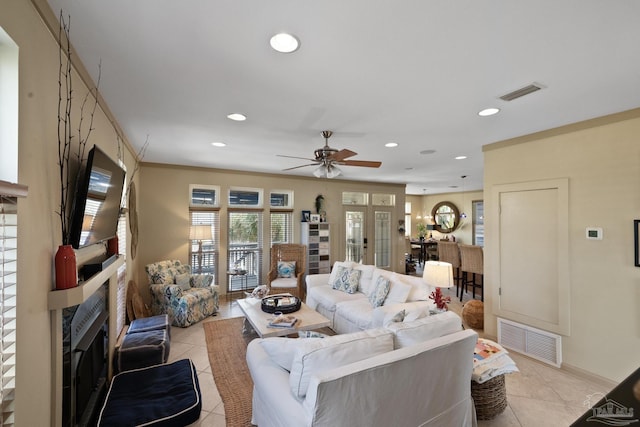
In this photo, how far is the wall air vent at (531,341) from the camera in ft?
9.94

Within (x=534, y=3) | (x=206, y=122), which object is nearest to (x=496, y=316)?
(x=534, y=3)

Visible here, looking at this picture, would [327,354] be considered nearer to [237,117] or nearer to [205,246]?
[237,117]

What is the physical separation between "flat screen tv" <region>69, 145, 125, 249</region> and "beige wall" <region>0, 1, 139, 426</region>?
94mm

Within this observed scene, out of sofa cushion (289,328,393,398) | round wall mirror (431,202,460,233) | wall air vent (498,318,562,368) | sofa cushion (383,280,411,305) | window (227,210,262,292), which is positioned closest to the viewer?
sofa cushion (289,328,393,398)

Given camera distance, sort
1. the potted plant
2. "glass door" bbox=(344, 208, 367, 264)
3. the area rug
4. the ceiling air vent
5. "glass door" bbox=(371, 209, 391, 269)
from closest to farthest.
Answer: the ceiling air vent < the area rug < "glass door" bbox=(344, 208, 367, 264) < "glass door" bbox=(371, 209, 391, 269) < the potted plant

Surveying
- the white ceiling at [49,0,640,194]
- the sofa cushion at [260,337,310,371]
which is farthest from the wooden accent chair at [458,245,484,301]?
the sofa cushion at [260,337,310,371]

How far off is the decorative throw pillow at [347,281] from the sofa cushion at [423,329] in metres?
2.19

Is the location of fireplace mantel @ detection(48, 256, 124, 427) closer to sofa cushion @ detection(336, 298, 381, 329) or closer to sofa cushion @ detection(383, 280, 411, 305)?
sofa cushion @ detection(336, 298, 381, 329)

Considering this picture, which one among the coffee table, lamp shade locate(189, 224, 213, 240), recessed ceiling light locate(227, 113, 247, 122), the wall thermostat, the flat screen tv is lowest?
the coffee table

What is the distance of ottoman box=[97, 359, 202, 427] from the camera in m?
1.95

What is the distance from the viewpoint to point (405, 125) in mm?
2980

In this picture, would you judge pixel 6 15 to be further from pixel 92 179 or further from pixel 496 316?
pixel 496 316

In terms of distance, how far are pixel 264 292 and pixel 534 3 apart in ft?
13.3

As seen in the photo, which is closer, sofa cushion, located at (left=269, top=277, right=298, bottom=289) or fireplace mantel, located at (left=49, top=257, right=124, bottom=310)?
fireplace mantel, located at (left=49, top=257, right=124, bottom=310)
